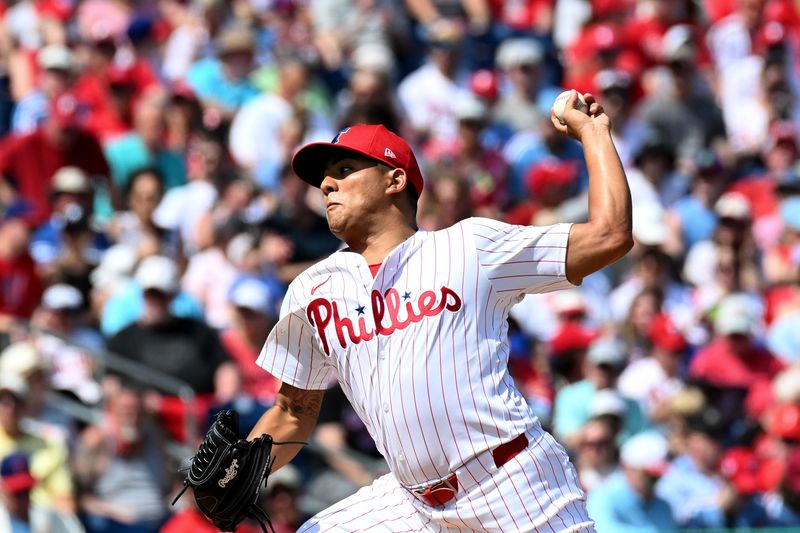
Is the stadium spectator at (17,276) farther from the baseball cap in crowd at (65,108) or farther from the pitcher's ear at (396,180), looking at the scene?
the pitcher's ear at (396,180)

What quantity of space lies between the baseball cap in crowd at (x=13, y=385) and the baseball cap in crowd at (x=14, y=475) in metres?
0.55

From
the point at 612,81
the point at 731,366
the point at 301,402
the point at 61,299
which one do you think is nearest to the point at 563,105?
the point at 301,402

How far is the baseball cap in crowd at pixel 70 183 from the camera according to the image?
9.91 metres

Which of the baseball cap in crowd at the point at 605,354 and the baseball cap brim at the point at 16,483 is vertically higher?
the baseball cap in crowd at the point at 605,354

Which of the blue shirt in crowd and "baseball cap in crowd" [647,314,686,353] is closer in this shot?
the blue shirt in crowd

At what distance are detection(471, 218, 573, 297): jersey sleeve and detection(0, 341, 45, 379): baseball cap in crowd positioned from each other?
14.7ft

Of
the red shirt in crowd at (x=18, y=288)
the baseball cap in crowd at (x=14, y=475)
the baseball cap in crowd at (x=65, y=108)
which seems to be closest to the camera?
the baseball cap in crowd at (x=14, y=475)

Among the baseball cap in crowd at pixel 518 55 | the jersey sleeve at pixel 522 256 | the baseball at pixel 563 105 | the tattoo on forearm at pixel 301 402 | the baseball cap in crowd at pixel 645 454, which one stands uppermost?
the baseball cap in crowd at pixel 518 55

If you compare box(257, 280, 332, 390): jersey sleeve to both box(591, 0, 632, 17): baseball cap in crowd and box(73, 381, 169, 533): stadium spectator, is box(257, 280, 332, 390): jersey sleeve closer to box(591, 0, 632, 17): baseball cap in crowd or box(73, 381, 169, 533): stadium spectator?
box(73, 381, 169, 533): stadium spectator

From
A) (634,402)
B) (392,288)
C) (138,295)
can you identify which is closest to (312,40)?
(138,295)

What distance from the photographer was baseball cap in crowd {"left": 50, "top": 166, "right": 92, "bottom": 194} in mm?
9906

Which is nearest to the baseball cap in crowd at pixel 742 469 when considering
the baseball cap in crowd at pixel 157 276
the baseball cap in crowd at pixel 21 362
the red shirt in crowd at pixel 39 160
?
the baseball cap in crowd at pixel 157 276

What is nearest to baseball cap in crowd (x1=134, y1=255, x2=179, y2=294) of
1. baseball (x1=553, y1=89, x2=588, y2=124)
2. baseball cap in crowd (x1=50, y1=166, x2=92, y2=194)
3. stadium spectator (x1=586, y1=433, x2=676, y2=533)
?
baseball cap in crowd (x1=50, y1=166, x2=92, y2=194)

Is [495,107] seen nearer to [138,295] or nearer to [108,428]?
[138,295]
